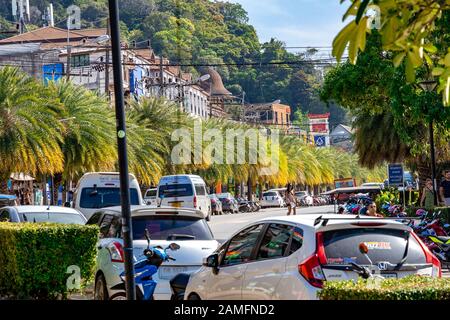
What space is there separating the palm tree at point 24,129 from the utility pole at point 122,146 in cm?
2725

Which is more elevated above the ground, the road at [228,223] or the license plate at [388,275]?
the license plate at [388,275]

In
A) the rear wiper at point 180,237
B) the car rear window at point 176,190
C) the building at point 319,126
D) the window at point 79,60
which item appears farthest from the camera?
the building at point 319,126

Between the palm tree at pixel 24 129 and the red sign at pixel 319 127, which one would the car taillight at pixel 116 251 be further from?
the red sign at pixel 319 127

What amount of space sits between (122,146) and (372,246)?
2928 mm

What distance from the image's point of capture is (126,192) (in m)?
10.1

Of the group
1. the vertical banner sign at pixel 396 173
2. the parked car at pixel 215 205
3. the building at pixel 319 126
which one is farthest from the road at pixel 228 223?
the building at pixel 319 126

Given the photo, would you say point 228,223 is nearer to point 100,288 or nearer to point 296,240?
point 100,288

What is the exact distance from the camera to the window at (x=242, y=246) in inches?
387

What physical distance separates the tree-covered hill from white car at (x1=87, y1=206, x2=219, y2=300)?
97377mm

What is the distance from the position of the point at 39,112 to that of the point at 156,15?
10271 cm

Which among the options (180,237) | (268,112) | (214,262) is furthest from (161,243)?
(268,112)

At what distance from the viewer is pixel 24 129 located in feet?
122

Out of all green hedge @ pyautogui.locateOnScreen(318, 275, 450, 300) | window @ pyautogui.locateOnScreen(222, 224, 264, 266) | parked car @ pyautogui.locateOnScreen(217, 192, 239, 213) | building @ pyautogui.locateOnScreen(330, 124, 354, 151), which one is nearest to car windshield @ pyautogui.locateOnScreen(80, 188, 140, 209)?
window @ pyautogui.locateOnScreen(222, 224, 264, 266)

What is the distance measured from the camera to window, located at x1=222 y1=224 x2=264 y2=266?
983 centimetres
